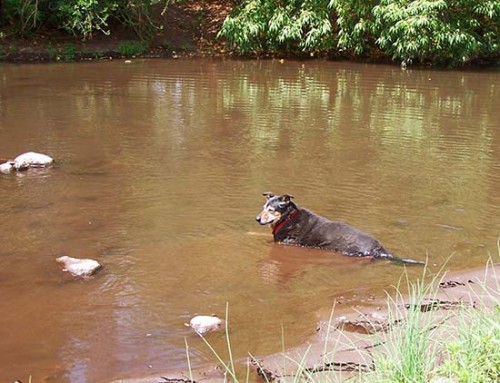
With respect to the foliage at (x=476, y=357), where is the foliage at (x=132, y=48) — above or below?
above

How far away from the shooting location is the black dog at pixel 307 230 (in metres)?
6.74

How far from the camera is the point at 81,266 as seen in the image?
6.16 m

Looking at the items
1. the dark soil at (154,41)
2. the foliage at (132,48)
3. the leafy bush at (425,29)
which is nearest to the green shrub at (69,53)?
the dark soil at (154,41)

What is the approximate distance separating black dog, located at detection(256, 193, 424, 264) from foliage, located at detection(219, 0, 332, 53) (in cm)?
1565

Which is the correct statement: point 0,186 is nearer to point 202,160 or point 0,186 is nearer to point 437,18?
point 202,160

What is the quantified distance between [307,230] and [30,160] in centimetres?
454

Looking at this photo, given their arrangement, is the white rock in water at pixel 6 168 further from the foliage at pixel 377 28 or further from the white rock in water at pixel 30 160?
the foliage at pixel 377 28

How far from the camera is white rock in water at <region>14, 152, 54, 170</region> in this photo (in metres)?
9.40

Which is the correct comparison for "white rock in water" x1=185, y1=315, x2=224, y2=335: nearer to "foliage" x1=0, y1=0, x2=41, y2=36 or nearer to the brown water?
the brown water

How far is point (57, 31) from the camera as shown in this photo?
24.2m

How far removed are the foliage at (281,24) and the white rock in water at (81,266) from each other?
16.9m

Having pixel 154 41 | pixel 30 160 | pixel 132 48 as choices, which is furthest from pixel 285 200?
pixel 154 41

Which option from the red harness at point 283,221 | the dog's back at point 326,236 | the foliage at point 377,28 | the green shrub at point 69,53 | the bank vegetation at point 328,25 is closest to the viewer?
the dog's back at point 326,236

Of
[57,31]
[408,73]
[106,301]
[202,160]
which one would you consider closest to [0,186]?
[202,160]
